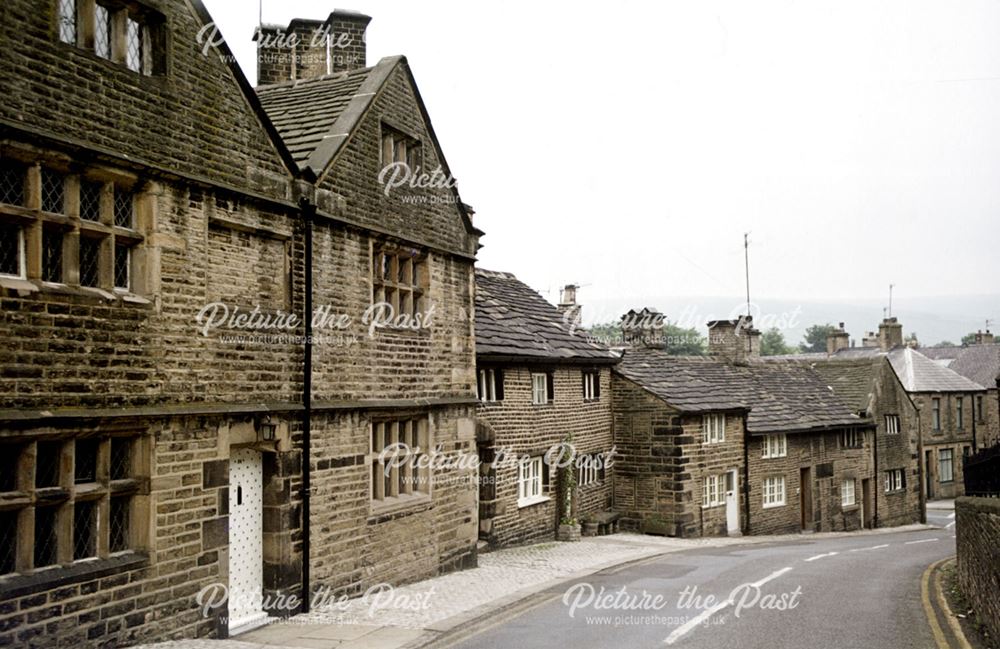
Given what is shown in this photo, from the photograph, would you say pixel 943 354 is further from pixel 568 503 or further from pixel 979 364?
pixel 568 503

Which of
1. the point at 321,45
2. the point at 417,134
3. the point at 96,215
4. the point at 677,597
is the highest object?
the point at 321,45

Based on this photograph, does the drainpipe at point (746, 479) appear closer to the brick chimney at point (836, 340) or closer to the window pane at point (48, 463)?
the window pane at point (48, 463)

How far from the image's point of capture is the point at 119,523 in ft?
32.9

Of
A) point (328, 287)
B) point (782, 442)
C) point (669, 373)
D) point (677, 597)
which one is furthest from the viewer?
point (782, 442)

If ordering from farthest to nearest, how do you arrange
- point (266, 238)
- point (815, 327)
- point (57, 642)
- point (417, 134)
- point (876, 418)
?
point (815, 327) → point (876, 418) → point (417, 134) → point (266, 238) → point (57, 642)

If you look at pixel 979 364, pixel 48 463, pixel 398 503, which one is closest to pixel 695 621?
pixel 398 503

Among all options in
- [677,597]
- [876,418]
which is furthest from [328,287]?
[876,418]

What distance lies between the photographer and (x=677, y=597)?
1495 cm

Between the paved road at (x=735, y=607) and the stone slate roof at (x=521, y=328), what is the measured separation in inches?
241

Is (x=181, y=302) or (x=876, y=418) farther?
(x=876, y=418)

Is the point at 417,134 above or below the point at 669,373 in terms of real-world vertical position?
above

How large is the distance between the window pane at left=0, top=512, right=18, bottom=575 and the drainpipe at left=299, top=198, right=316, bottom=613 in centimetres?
449

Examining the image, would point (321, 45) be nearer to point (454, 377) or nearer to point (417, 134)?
point (417, 134)

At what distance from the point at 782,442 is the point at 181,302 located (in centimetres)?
2695
